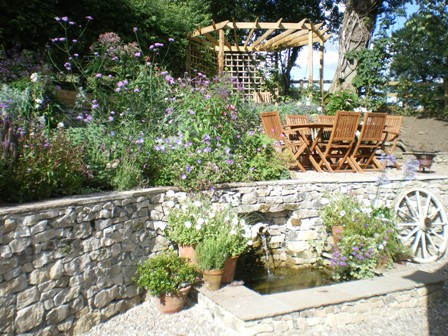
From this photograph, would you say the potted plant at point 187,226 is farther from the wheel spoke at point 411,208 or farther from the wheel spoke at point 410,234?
the wheel spoke at point 411,208

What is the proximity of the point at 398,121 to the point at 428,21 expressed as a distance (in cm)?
355

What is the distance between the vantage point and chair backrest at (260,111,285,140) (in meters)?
6.18

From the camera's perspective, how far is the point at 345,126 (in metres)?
5.92

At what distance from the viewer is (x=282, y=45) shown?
1304 centimetres

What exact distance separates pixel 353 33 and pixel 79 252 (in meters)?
9.33

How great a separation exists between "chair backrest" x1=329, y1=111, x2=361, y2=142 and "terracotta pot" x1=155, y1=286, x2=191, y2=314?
3.21 metres

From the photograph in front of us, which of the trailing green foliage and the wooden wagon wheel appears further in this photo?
the wooden wagon wheel

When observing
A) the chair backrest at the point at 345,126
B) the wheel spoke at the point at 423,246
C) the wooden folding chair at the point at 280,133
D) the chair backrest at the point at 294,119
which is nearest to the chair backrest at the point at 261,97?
the chair backrest at the point at 294,119

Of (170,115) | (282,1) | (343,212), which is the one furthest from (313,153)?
(282,1)

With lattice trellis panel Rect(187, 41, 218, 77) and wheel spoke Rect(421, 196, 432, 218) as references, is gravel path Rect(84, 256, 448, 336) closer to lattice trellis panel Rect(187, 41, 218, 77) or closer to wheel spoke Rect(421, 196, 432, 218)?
wheel spoke Rect(421, 196, 432, 218)

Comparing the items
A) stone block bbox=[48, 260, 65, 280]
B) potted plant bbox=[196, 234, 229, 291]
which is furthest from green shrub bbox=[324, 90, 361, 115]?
stone block bbox=[48, 260, 65, 280]

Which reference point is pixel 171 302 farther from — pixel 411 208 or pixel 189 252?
pixel 411 208

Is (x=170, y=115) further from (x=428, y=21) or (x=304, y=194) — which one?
(x=428, y=21)

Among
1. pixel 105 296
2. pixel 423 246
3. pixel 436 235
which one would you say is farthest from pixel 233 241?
pixel 436 235
